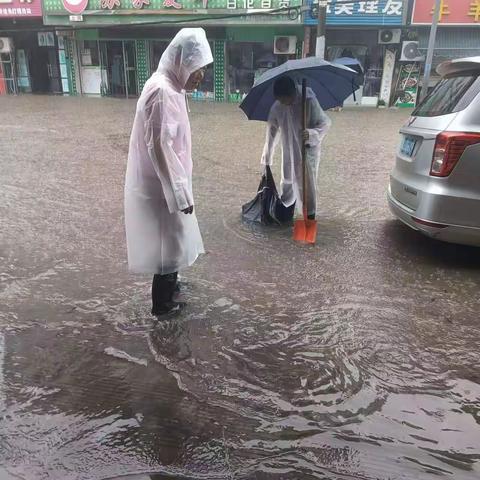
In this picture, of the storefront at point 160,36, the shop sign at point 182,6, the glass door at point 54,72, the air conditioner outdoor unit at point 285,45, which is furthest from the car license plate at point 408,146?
the glass door at point 54,72

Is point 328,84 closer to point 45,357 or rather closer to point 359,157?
point 45,357

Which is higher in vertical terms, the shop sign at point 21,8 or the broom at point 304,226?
the shop sign at point 21,8

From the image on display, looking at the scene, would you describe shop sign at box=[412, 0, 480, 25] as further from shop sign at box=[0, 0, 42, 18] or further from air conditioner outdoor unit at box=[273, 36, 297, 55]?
shop sign at box=[0, 0, 42, 18]

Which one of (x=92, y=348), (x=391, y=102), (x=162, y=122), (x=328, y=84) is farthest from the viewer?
(x=391, y=102)

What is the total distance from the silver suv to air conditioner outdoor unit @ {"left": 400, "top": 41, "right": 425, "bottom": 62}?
1491 centimetres

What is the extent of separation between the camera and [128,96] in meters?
20.6

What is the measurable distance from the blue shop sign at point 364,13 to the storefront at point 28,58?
36.8ft

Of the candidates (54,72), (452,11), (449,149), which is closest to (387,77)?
(452,11)

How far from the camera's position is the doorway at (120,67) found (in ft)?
65.6

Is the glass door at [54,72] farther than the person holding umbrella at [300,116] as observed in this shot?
Yes

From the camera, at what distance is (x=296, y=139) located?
4.85m

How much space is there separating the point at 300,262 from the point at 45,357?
2285 millimetres

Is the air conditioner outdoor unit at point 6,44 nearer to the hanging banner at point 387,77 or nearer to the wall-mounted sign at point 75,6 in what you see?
the wall-mounted sign at point 75,6

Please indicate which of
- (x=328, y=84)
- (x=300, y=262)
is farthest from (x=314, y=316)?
(x=328, y=84)
